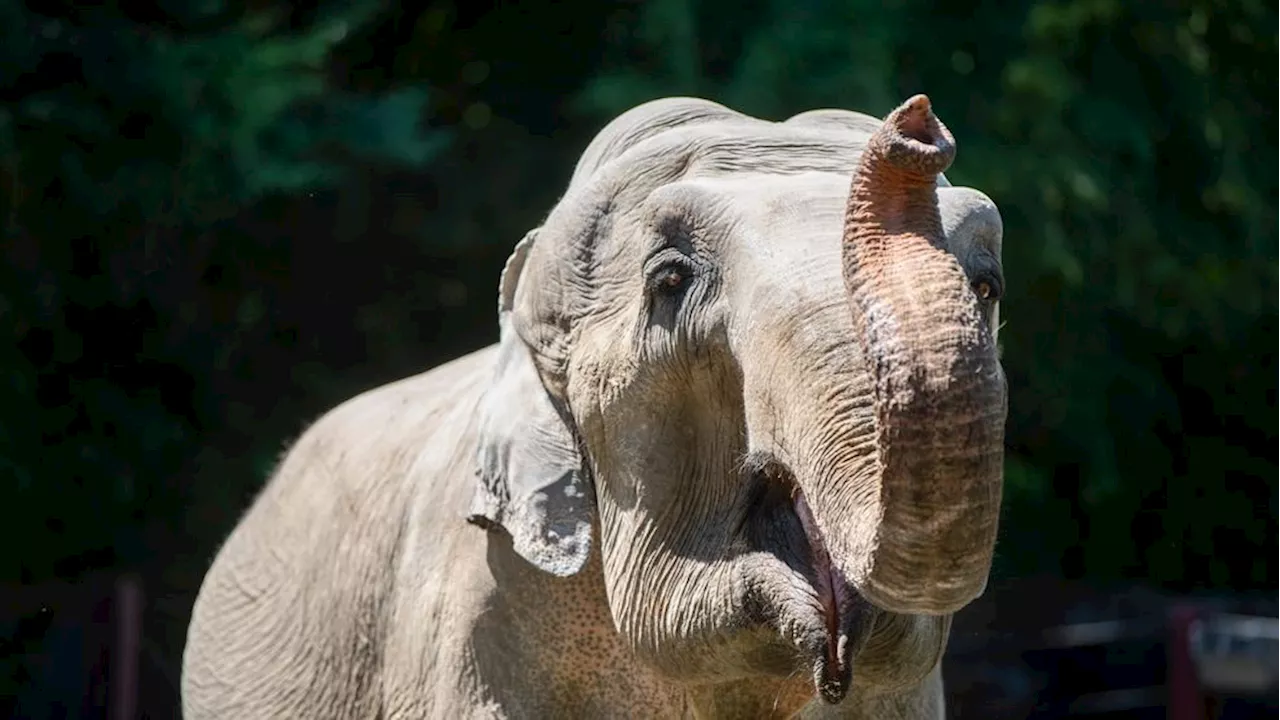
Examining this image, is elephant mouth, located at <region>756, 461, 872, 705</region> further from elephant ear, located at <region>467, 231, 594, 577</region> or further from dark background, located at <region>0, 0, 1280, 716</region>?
dark background, located at <region>0, 0, 1280, 716</region>

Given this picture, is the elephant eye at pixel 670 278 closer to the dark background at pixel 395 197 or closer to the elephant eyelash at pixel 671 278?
the elephant eyelash at pixel 671 278

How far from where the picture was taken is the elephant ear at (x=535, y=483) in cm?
293

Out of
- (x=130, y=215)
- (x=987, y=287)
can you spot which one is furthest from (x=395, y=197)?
(x=987, y=287)

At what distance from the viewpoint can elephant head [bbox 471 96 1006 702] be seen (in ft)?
7.13

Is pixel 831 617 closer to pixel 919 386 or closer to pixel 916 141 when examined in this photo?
pixel 919 386

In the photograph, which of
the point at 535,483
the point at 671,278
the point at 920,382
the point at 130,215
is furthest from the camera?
the point at 130,215

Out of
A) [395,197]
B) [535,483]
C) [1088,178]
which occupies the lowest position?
[535,483]

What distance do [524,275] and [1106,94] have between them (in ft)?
14.8

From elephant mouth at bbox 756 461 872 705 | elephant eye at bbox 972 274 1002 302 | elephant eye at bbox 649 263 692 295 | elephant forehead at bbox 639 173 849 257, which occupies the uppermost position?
elephant forehead at bbox 639 173 849 257

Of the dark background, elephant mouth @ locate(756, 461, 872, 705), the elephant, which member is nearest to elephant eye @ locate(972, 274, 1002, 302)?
the elephant

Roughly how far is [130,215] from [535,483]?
4013mm

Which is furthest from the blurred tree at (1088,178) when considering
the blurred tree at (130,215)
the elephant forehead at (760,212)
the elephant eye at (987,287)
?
the elephant eye at (987,287)

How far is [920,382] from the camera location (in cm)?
211

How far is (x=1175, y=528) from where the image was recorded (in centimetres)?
865
